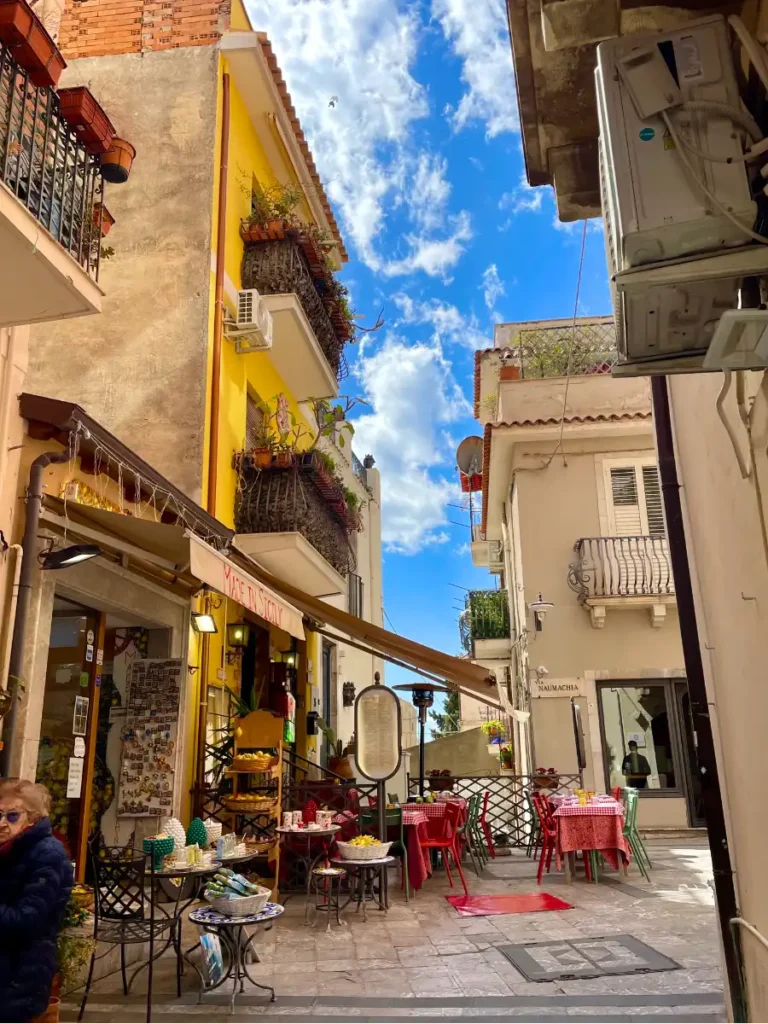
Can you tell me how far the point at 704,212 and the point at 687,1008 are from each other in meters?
4.95

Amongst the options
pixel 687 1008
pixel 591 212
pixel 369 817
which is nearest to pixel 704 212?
pixel 591 212

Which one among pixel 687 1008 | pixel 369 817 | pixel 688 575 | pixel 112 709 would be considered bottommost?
pixel 687 1008

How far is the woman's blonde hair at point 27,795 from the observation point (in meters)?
3.93

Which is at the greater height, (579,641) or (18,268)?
(18,268)

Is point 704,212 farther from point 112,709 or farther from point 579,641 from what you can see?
point 579,641

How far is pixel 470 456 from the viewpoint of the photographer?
74.9 feet

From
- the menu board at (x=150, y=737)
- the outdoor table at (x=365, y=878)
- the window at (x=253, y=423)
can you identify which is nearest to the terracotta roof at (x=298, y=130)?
the window at (x=253, y=423)

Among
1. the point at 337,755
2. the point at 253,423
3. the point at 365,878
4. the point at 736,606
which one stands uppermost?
the point at 253,423

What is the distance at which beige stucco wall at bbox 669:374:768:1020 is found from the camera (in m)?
3.58

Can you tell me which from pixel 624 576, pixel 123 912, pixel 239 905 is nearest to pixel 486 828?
pixel 624 576

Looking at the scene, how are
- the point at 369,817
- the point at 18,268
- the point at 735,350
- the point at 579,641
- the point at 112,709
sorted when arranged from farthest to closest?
the point at 579,641 → the point at 369,817 → the point at 112,709 → the point at 18,268 → the point at 735,350

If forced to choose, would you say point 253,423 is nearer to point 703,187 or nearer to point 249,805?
point 249,805

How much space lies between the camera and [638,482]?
16172 mm

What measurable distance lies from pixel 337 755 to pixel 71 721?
776 cm
